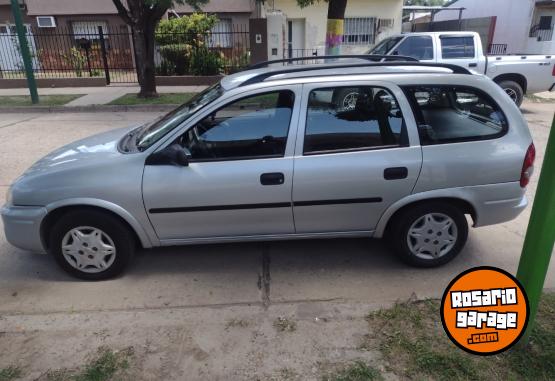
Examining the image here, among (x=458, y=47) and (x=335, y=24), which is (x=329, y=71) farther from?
(x=458, y=47)

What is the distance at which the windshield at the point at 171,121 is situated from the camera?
3478 mm

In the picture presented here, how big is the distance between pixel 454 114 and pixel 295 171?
1.40 meters

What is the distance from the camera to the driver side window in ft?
11.1

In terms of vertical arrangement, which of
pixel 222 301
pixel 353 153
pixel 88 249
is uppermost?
pixel 353 153

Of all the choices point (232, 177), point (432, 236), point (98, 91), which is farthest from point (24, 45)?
point (432, 236)

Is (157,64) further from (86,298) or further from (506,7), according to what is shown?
(506,7)

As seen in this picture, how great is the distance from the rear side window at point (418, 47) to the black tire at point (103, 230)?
28.0 ft

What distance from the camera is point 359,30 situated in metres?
21.8

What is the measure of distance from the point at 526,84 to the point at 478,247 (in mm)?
8324

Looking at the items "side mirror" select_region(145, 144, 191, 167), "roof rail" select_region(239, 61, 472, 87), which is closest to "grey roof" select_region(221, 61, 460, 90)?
"roof rail" select_region(239, 61, 472, 87)

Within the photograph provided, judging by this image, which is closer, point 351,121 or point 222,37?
point 351,121

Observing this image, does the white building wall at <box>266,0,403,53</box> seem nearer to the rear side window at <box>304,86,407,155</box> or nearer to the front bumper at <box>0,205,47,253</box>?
the rear side window at <box>304,86,407,155</box>

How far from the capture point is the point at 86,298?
3436 millimetres

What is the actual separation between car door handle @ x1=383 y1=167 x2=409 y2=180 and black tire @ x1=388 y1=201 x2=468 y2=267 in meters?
0.31
